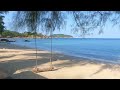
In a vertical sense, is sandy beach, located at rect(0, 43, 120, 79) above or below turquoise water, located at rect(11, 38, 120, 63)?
above

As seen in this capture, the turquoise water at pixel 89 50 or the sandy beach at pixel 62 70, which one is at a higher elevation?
the sandy beach at pixel 62 70

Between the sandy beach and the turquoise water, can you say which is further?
the turquoise water

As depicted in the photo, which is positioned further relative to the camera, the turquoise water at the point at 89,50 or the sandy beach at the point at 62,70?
the turquoise water at the point at 89,50

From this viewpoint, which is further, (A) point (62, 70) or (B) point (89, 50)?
(B) point (89, 50)

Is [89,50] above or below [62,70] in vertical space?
below
